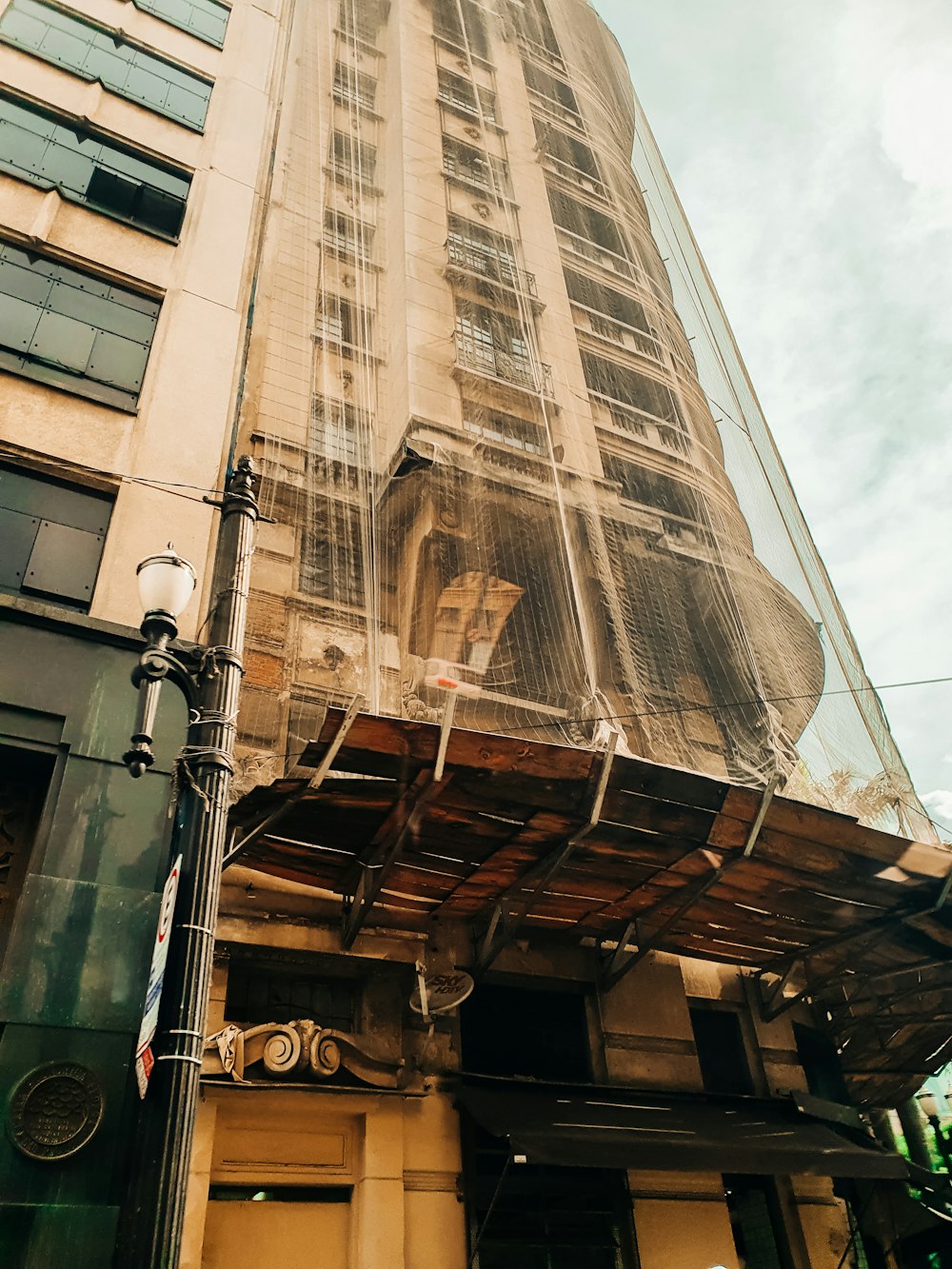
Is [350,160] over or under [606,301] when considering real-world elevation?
under

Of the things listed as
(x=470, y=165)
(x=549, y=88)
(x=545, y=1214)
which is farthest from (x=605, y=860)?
(x=549, y=88)

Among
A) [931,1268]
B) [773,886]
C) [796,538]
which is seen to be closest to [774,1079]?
[931,1268]

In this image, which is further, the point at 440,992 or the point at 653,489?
the point at 653,489

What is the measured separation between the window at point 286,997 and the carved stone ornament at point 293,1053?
31 centimetres

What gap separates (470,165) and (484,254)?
12.7 ft

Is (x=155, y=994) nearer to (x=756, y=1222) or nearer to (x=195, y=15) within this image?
(x=756, y=1222)

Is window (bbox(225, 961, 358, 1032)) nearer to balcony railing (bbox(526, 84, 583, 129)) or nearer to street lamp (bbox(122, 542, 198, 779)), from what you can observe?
street lamp (bbox(122, 542, 198, 779))

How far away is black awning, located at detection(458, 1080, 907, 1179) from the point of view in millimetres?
8023

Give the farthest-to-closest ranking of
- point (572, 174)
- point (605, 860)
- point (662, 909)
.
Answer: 1. point (572, 174)
2. point (662, 909)
3. point (605, 860)

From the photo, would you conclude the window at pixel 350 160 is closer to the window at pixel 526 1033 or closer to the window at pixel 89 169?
the window at pixel 89 169

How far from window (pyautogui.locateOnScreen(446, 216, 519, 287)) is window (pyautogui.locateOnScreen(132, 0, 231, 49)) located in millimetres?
5005

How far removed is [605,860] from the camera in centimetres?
894

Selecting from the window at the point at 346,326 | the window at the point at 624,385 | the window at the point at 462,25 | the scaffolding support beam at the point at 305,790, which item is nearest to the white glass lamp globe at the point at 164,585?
the scaffolding support beam at the point at 305,790

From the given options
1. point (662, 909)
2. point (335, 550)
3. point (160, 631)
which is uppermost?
point (335, 550)
